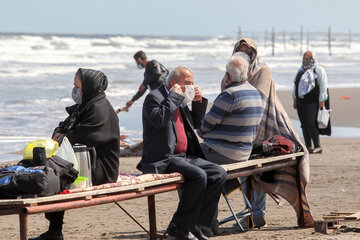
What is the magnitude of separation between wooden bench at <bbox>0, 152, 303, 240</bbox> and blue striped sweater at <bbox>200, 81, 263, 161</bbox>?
0.16 metres

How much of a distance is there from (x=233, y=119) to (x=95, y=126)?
129 centimetres

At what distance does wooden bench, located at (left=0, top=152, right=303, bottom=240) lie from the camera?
4289 millimetres

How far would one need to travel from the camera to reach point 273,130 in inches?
256

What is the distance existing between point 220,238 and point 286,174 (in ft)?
3.20

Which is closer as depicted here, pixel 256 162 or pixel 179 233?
pixel 179 233

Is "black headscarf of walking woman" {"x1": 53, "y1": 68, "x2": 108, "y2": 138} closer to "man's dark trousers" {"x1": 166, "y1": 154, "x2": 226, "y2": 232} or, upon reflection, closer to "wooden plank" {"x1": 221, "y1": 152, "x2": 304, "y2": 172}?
"man's dark trousers" {"x1": 166, "y1": 154, "x2": 226, "y2": 232}

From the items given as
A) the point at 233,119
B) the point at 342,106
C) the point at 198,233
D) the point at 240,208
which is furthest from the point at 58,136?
the point at 342,106

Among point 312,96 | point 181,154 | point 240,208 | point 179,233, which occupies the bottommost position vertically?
point 240,208

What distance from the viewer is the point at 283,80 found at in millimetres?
28547

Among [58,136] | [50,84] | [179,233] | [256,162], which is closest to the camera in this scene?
[58,136]

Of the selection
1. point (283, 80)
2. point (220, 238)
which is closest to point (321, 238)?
point (220, 238)

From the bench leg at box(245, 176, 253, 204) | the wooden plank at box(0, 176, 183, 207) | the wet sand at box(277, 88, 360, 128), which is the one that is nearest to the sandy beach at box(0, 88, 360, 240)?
the bench leg at box(245, 176, 253, 204)

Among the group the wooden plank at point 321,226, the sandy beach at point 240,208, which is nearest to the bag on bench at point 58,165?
the sandy beach at point 240,208

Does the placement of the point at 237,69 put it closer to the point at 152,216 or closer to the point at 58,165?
the point at 152,216
